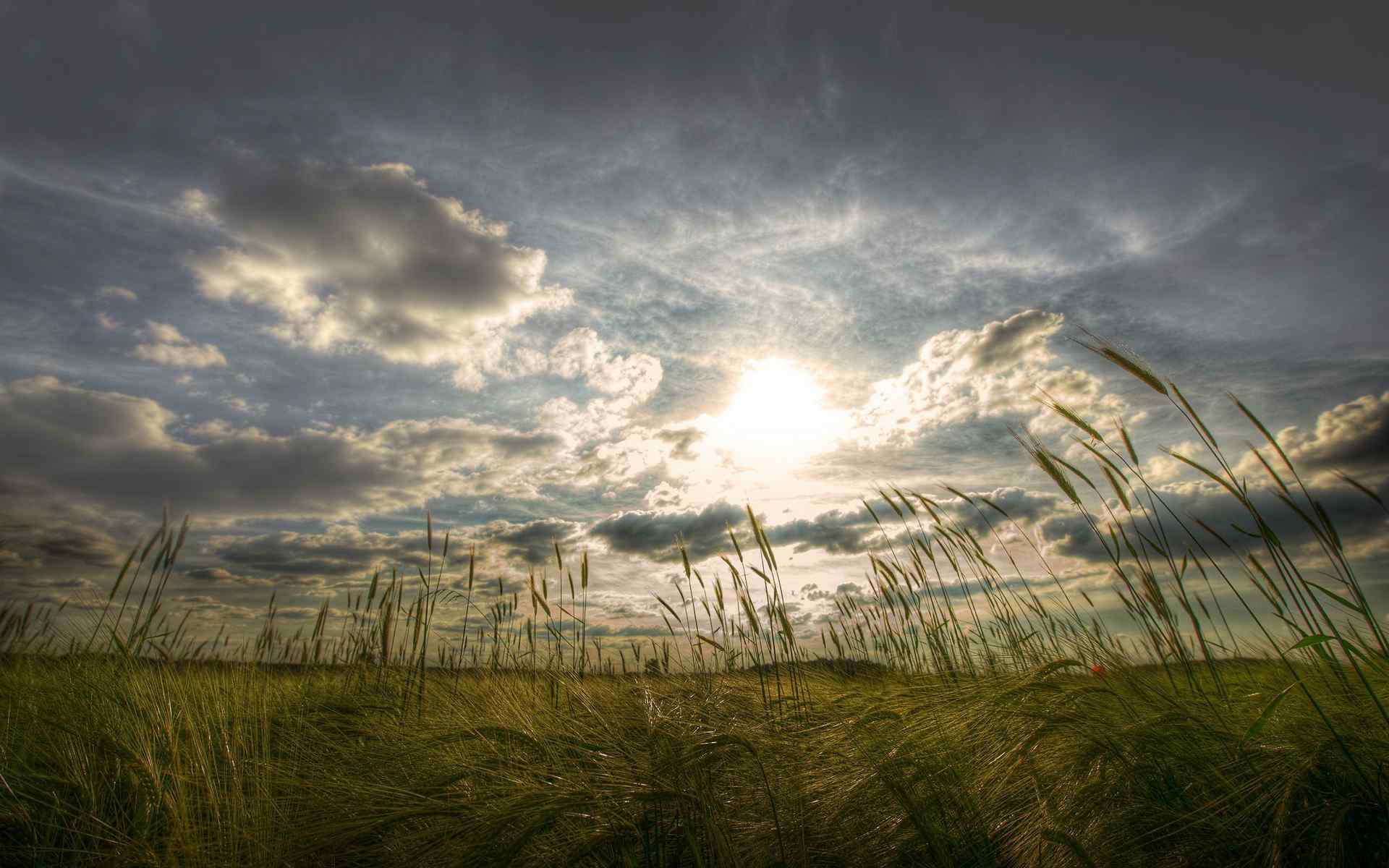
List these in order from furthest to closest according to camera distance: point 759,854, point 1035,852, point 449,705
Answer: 1. point 449,705
2. point 759,854
3. point 1035,852

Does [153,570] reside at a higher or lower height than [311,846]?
higher

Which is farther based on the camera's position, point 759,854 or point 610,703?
point 610,703

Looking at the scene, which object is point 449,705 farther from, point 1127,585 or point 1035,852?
point 1127,585

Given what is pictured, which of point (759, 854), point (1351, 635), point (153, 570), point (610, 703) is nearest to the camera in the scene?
point (759, 854)

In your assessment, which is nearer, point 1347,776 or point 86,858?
point 1347,776

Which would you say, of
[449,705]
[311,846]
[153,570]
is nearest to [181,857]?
[311,846]

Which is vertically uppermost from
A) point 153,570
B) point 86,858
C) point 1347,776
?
point 153,570

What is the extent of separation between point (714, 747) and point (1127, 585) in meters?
2.53

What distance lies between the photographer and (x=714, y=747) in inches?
89.0

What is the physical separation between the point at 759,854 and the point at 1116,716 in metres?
1.61

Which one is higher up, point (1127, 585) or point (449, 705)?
point (1127, 585)

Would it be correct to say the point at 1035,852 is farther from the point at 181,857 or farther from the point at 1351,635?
the point at 181,857

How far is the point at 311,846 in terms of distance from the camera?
2.11 metres

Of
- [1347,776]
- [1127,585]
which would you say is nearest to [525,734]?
[1347,776]
